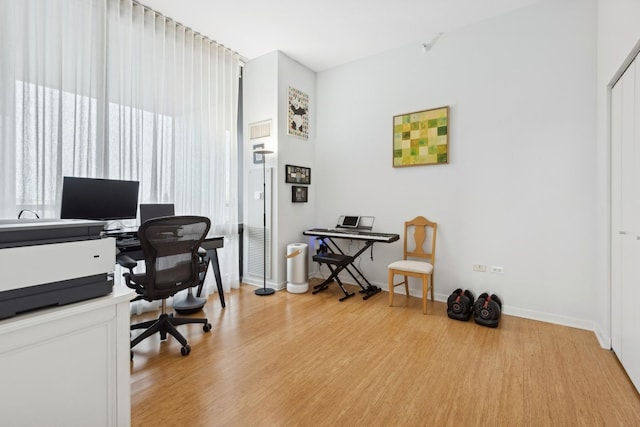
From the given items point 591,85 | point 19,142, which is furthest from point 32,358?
point 591,85

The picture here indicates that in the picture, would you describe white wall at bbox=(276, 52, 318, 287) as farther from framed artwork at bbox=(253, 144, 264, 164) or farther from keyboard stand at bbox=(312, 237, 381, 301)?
keyboard stand at bbox=(312, 237, 381, 301)

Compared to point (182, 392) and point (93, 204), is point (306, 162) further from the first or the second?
point (182, 392)

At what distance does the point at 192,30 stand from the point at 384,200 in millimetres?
3184

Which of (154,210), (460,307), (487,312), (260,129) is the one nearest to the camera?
(487,312)

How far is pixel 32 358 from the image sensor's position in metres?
1.02

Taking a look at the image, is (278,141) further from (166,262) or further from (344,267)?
(166,262)

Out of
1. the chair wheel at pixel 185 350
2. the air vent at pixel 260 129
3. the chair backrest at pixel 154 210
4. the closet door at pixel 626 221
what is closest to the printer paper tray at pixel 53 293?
the chair wheel at pixel 185 350

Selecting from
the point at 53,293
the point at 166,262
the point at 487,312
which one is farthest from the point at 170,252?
the point at 487,312

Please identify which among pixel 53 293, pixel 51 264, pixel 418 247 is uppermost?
pixel 51 264

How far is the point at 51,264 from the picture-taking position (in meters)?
1.07

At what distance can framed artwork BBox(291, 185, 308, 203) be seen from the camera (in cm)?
425

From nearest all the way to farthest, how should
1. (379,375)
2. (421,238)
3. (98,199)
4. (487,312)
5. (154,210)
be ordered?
(379,375) < (98,199) < (487,312) < (154,210) < (421,238)

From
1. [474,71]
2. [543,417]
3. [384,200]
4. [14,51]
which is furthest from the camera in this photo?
[384,200]

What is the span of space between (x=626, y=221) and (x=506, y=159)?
1252 millimetres
